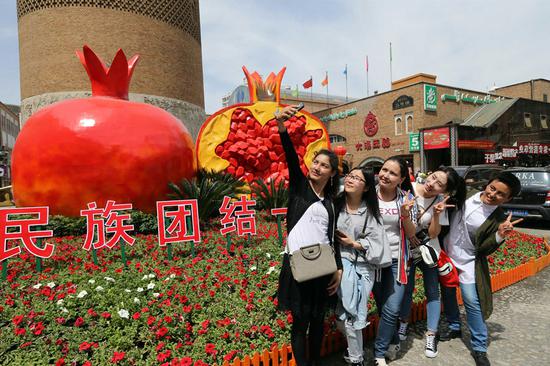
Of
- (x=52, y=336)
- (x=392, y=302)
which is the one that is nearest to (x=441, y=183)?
(x=392, y=302)

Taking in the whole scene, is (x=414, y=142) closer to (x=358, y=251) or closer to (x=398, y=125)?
(x=398, y=125)

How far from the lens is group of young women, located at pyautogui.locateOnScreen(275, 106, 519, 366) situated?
2121 millimetres

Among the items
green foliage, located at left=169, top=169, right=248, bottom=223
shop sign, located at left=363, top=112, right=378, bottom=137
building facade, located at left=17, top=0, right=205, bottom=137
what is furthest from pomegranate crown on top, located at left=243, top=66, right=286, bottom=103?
shop sign, located at left=363, top=112, right=378, bottom=137

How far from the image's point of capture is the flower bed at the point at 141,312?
244 centimetres

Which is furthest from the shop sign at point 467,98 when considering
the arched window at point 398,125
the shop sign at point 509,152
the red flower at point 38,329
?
the red flower at point 38,329

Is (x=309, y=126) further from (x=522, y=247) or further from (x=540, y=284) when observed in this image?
(x=540, y=284)

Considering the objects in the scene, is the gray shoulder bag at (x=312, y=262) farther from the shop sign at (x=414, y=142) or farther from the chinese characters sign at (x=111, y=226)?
the shop sign at (x=414, y=142)

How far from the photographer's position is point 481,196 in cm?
250

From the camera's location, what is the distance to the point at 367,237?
7.29ft

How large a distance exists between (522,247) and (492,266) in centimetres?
137

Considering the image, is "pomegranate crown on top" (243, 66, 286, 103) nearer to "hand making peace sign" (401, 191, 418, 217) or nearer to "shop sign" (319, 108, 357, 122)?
"hand making peace sign" (401, 191, 418, 217)

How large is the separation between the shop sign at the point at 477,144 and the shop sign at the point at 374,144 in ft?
14.8

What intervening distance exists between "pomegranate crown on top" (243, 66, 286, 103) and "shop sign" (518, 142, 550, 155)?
19148mm

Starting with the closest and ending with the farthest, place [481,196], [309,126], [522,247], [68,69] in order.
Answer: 1. [481,196]
2. [522,247]
3. [309,126]
4. [68,69]
